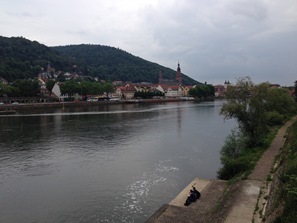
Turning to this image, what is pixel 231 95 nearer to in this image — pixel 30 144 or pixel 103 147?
pixel 103 147

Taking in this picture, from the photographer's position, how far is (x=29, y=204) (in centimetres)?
1766

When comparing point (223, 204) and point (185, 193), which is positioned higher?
point (223, 204)

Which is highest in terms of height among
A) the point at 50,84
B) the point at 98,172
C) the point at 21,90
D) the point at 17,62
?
the point at 17,62

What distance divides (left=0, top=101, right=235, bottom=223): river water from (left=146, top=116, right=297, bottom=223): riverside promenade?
1698mm

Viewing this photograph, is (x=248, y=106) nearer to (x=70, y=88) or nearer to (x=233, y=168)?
(x=233, y=168)

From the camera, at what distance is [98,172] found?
23531 millimetres

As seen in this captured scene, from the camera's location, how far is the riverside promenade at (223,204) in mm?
12891

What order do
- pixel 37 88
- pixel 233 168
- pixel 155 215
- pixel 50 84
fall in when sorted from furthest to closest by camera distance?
pixel 50 84 < pixel 37 88 < pixel 233 168 < pixel 155 215

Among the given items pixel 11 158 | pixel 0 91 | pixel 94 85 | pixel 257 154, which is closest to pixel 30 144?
pixel 11 158

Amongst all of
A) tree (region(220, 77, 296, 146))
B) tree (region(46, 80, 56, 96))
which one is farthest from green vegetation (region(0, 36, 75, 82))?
tree (region(220, 77, 296, 146))

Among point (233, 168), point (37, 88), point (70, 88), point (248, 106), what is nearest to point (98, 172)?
point (233, 168)

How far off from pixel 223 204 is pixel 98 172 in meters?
11.6

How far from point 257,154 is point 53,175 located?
14.5 m

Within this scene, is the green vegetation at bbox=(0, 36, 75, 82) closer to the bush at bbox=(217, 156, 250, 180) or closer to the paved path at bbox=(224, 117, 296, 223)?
the bush at bbox=(217, 156, 250, 180)
